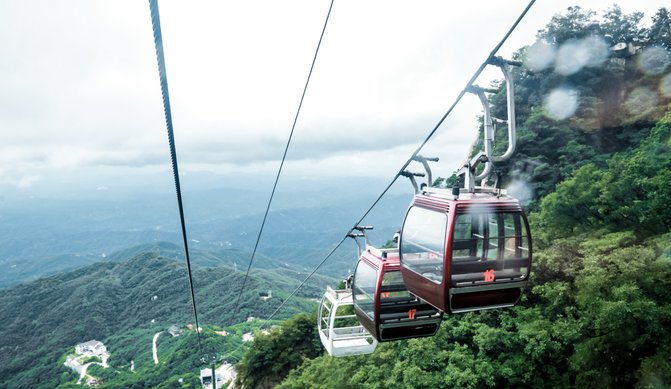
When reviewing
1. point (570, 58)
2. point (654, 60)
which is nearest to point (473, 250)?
point (570, 58)

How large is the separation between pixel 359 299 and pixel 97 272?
153 meters

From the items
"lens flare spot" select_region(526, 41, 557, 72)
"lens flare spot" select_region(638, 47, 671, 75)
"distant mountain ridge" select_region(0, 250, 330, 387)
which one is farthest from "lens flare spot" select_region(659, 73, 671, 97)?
"distant mountain ridge" select_region(0, 250, 330, 387)

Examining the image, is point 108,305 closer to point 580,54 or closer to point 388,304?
point 580,54

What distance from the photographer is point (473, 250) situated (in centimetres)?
579

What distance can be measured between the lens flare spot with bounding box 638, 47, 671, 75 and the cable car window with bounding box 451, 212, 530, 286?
1005 inches

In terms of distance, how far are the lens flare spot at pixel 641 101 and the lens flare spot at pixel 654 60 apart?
1.60 metres

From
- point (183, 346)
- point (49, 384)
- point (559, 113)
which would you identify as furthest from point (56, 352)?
point (559, 113)

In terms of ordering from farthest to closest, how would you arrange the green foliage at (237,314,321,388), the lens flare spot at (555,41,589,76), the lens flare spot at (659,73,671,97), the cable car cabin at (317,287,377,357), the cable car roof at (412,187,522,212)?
the lens flare spot at (555,41,589,76) < the green foliage at (237,314,321,388) < the lens flare spot at (659,73,671,97) < the cable car cabin at (317,287,377,357) < the cable car roof at (412,187,522,212)

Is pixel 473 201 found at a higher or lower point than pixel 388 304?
higher

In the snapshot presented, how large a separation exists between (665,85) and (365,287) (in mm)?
24107

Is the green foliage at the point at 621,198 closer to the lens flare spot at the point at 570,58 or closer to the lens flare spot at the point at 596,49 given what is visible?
the lens flare spot at the point at 570,58

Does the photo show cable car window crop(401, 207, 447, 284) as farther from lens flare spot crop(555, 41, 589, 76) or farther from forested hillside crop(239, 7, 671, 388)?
lens flare spot crop(555, 41, 589, 76)

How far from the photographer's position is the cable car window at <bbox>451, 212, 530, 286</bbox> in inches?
223

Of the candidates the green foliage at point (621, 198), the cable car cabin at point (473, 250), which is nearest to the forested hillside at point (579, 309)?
the green foliage at point (621, 198)
